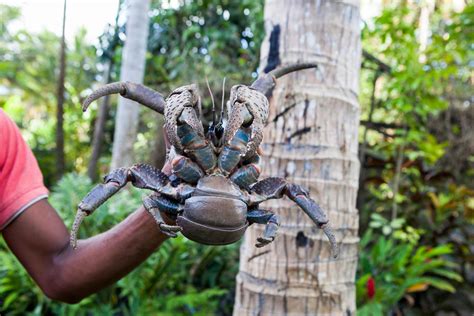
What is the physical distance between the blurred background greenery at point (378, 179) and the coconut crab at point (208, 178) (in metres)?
2.16

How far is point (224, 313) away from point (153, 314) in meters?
0.89

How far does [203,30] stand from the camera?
Result: 4.94m

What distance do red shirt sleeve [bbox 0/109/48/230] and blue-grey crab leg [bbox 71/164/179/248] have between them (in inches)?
30.0

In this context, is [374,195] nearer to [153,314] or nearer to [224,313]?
[224,313]

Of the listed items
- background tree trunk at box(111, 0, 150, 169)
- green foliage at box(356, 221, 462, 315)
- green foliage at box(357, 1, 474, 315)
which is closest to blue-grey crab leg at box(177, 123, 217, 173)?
green foliage at box(357, 1, 474, 315)

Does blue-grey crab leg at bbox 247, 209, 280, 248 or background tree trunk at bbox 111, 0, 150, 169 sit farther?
background tree trunk at bbox 111, 0, 150, 169

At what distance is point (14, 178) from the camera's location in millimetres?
1659

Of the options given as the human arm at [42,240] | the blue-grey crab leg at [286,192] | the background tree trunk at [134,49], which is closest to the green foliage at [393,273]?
the background tree trunk at [134,49]

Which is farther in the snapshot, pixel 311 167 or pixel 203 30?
pixel 203 30

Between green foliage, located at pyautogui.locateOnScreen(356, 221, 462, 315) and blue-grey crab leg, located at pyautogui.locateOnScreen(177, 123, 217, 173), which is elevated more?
blue-grey crab leg, located at pyautogui.locateOnScreen(177, 123, 217, 173)

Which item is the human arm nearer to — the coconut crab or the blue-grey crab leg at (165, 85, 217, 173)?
the coconut crab

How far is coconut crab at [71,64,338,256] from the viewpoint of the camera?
864mm

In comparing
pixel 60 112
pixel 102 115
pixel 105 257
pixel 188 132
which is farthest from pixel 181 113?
pixel 102 115

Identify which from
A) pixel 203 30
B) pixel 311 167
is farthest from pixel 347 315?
pixel 203 30
